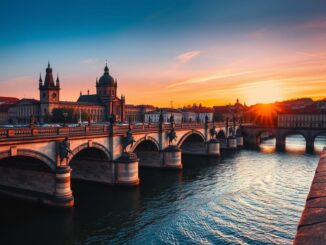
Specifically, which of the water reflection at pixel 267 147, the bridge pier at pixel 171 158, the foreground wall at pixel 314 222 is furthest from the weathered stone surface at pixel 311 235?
the water reflection at pixel 267 147

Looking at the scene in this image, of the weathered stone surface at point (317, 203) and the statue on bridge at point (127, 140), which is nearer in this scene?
the weathered stone surface at point (317, 203)

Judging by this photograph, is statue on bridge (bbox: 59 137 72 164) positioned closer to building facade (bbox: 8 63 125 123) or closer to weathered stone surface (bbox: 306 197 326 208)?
weathered stone surface (bbox: 306 197 326 208)

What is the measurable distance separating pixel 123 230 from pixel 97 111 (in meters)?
142

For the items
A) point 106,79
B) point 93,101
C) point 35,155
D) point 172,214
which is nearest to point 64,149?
point 35,155

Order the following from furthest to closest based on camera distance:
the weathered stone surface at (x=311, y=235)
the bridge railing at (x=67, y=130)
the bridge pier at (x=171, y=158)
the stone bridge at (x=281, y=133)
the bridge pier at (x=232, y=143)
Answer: the stone bridge at (x=281, y=133) → the bridge pier at (x=232, y=143) → the bridge pier at (x=171, y=158) → the bridge railing at (x=67, y=130) → the weathered stone surface at (x=311, y=235)

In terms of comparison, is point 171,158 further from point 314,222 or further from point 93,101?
point 93,101

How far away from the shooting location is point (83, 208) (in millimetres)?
31531

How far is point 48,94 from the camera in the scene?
141 metres

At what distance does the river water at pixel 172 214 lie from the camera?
80.4 feet

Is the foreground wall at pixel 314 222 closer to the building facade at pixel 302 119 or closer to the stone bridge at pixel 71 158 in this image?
the stone bridge at pixel 71 158

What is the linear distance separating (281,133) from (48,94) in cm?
10105

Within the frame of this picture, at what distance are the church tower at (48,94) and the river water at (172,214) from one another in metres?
110

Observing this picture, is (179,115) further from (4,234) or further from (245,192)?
(4,234)

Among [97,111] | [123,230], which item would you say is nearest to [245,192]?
[123,230]
